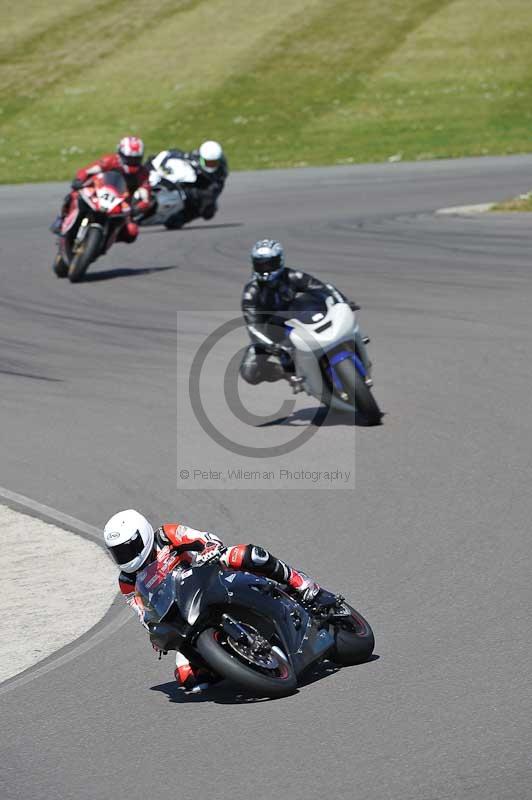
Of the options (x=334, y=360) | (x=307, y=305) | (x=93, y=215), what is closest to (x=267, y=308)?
(x=307, y=305)

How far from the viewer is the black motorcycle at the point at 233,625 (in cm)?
719

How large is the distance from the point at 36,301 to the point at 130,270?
2.72 metres

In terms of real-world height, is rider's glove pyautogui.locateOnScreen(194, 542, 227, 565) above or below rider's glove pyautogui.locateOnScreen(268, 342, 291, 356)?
above

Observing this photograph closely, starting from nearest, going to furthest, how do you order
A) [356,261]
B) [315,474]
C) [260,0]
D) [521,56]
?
[315,474]
[356,261]
[521,56]
[260,0]

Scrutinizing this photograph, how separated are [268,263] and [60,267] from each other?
28.8 ft

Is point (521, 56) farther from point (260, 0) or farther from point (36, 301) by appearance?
point (36, 301)

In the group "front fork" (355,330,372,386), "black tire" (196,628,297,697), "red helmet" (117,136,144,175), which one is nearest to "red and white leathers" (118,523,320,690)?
"black tire" (196,628,297,697)

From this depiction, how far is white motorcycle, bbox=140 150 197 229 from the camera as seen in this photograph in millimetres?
25500

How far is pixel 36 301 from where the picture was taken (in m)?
19.7

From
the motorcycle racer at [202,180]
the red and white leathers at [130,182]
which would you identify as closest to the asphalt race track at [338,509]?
the red and white leathers at [130,182]

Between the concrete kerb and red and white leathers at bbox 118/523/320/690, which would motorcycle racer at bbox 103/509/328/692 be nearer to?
red and white leathers at bbox 118/523/320/690

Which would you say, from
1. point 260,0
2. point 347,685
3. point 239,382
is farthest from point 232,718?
point 260,0

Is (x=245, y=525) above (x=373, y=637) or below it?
below

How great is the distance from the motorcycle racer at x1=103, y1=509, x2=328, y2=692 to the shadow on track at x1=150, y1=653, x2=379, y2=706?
0.06 meters
